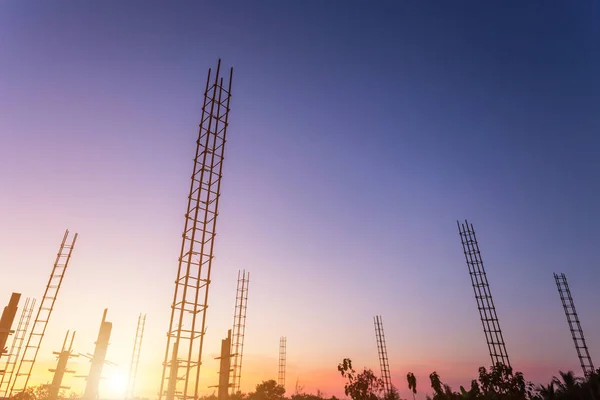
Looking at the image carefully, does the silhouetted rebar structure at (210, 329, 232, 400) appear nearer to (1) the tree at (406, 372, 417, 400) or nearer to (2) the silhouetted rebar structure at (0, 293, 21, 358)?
(2) the silhouetted rebar structure at (0, 293, 21, 358)

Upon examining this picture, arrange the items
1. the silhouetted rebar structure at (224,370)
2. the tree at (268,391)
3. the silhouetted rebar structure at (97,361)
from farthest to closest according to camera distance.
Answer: the tree at (268,391)
the silhouetted rebar structure at (97,361)
the silhouetted rebar structure at (224,370)

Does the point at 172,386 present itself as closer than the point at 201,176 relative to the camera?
Yes

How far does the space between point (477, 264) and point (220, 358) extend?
26.7 m

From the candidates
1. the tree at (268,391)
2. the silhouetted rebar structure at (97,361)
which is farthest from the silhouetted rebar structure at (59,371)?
the tree at (268,391)

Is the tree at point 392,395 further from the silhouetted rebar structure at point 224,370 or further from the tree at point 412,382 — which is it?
the silhouetted rebar structure at point 224,370

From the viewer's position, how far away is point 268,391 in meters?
45.2

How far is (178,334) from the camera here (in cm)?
1581

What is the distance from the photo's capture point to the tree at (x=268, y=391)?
4488 centimetres

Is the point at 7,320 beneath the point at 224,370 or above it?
above

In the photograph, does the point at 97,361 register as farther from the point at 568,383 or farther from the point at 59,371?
the point at 568,383

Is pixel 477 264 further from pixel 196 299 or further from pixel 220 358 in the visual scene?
pixel 196 299

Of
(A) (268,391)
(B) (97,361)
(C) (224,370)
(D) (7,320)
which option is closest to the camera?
(D) (7,320)

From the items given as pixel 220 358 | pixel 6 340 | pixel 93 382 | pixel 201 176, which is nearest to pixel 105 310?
pixel 93 382

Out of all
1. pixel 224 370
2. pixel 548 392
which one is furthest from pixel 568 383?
pixel 224 370
